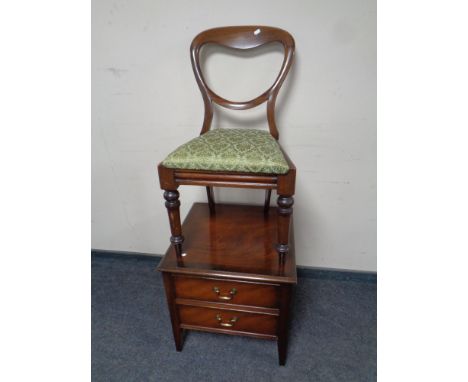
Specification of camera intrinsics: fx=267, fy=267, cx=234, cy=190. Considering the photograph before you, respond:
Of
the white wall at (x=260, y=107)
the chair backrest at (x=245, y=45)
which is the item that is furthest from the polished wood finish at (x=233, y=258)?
the white wall at (x=260, y=107)

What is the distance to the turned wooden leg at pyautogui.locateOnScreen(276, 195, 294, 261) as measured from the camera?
33.4 inches

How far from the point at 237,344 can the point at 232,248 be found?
19.0 inches

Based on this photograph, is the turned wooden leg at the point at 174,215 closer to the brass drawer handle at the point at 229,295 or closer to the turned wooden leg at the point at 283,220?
the brass drawer handle at the point at 229,295

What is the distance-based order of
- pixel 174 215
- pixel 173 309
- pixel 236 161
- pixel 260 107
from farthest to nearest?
pixel 260 107
pixel 173 309
pixel 174 215
pixel 236 161

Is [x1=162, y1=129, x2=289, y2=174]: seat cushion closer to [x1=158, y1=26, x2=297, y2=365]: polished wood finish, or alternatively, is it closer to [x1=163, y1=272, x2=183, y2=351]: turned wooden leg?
[x1=158, y1=26, x2=297, y2=365]: polished wood finish

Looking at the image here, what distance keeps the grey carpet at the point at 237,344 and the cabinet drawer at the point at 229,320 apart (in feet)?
0.60

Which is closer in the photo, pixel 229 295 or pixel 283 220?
pixel 283 220

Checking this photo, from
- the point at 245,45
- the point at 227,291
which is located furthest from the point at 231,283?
the point at 245,45

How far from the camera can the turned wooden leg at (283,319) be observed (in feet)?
3.08

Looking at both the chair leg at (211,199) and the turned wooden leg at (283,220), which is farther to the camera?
the chair leg at (211,199)

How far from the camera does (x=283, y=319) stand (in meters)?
0.99

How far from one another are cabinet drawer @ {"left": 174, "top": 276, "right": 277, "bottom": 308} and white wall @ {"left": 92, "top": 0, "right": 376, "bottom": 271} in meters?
0.53

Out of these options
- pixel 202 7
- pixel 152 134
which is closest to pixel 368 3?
pixel 202 7

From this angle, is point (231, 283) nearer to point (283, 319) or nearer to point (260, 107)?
point (283, 319)
